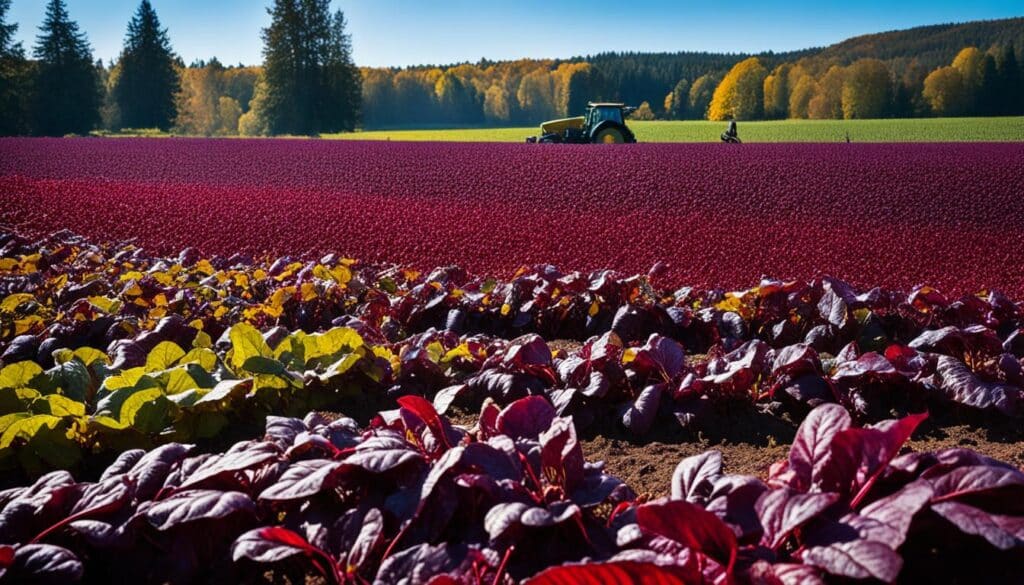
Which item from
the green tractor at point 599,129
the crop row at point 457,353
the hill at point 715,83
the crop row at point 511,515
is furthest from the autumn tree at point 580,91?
the crop row at point 511,515

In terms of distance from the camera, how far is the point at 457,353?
3752 mm

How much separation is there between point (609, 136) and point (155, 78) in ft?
163

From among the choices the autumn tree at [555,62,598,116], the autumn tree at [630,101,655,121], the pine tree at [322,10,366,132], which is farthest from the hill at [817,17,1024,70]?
the pine tree at [322,10,366,132]

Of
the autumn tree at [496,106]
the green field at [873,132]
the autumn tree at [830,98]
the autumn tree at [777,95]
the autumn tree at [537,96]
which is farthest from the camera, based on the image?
the autumn tree at [537,96]

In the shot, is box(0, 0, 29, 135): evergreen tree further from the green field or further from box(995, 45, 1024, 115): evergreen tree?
box(995, 45, 1024, 115): evergreen tree

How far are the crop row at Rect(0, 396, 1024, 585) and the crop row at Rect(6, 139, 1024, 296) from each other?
4790 millimetres

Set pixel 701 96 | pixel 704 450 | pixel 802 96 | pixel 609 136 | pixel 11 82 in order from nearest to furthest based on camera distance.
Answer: pixel 704 450 < pixel 609 136 < pixel 11 82 < pixel 802 96 < pixel 701 96

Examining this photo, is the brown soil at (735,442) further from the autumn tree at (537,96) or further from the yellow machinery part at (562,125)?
the autumn tree at (537,96)

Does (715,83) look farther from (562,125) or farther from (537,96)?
(562,125)

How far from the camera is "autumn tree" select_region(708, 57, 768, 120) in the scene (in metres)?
66.9

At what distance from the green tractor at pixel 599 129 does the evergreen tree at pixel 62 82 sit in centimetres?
4109

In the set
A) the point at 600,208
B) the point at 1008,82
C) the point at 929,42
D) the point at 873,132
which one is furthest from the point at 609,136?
the point at 929,42

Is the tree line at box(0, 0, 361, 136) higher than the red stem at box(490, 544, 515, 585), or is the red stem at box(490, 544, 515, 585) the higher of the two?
the tree line at box(0, 0, 361, 136)

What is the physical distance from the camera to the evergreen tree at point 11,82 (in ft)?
152
